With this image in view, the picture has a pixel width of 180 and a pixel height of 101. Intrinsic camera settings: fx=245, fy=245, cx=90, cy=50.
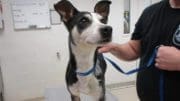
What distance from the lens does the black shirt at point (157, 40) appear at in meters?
1.03

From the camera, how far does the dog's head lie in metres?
1.10

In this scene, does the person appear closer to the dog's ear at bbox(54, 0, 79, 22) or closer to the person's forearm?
the person's forearm

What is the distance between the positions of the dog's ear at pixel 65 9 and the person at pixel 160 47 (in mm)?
236

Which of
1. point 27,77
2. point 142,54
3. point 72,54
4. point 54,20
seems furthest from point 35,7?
A: point 142,54

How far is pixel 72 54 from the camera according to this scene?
4.35 ft

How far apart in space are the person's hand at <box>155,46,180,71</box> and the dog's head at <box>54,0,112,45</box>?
0.24 m

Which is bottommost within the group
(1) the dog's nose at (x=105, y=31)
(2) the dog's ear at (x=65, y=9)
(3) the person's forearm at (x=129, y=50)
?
(3) the person's forearm at (x=129, y=50)

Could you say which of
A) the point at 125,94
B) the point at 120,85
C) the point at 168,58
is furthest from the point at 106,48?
the point at 120,85

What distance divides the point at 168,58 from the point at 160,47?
0.22 feet

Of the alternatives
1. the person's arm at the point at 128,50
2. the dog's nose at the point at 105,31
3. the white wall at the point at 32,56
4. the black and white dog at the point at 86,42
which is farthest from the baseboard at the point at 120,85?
the dog's nose at the point at 105,31

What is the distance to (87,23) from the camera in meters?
1.20

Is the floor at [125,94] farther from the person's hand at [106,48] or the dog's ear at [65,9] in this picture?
the dog's ear at [65,9]

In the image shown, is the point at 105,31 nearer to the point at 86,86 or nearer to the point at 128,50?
the point at 128,50

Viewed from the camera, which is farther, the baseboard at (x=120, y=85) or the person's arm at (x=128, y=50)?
the baseboard at (x=120, y=85)
